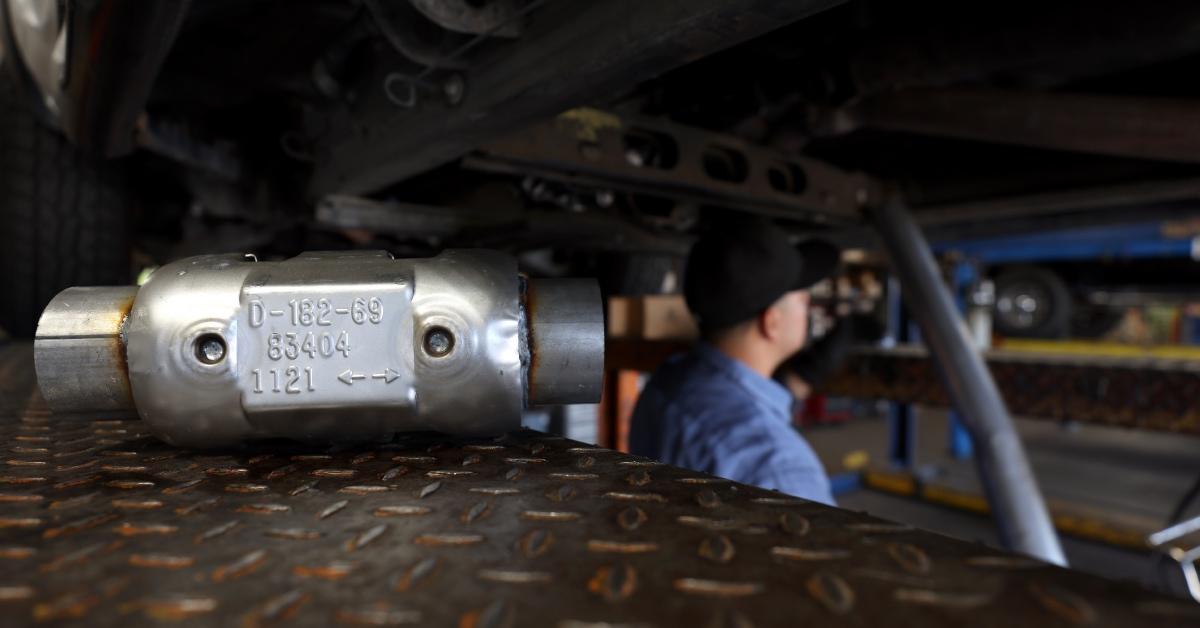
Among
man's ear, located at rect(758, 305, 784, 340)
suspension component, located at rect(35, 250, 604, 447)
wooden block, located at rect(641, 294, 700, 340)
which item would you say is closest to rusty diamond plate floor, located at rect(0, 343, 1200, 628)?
suspension component, located at rect(35, 250, 604, 447)

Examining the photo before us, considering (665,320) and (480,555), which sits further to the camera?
(665,320)

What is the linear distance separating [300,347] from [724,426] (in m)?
1.02

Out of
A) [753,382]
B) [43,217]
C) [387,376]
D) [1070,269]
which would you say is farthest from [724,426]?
[1070,269]

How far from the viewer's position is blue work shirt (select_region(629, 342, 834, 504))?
1.42 metres

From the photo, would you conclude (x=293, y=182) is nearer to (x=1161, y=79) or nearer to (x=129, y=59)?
(x=129, y=59)

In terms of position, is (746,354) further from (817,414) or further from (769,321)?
(817,414)

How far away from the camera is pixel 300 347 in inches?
27.0

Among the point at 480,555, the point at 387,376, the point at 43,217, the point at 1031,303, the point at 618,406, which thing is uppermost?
the point at 43,217

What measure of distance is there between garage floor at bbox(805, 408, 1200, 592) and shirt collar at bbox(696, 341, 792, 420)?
1.34 m

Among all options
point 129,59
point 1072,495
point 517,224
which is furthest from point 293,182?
point 1072,495

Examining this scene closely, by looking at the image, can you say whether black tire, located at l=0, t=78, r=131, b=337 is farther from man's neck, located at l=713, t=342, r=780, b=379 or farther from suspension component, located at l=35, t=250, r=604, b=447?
man's neck, located at l=713, t=342, r=780, b=379

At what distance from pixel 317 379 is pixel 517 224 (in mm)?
1470

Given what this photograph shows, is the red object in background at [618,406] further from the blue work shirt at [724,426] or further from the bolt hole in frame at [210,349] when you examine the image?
the bolt hole in frame at [210,349]

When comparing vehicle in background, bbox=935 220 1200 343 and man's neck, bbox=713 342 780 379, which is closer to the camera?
man's neck, bbox=713 342 780 379
